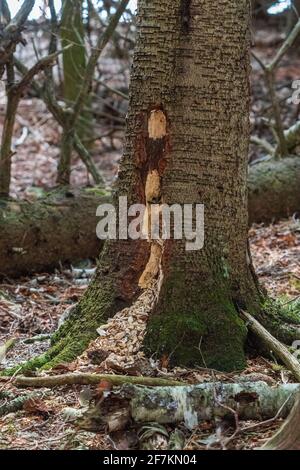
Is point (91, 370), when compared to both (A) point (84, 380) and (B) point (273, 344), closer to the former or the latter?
(A) point (84, 380)

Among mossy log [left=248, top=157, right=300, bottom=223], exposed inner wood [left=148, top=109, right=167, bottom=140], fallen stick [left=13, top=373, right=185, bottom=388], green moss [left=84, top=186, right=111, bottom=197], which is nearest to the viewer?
fallen stick [left=13, top=373, right=185, bottom=388]

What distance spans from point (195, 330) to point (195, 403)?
0.58 metres

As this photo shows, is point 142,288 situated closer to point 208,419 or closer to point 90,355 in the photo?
point 90,355

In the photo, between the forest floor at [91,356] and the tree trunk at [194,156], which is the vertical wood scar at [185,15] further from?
the forest floor at [91,356]

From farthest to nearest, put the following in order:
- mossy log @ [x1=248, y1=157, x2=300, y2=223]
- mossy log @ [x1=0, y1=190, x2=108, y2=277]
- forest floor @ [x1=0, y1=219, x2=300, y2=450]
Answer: mossy log @ [x1=248, y1=157, x2=300, y2=223]
mossy log @ [x1=0, y1=190, x2=108, y2=277]
forest floor @ [x1=0, y1=219, x2=300, y2=450]

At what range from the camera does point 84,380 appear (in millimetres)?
3150

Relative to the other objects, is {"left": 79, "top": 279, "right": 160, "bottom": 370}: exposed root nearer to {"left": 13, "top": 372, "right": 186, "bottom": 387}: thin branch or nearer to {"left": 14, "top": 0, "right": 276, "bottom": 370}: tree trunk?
{"left": 14, "top": 0, "right": 276, "bottom": 370}: tree trunk

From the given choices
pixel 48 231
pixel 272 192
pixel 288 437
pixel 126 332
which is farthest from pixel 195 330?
pixel 272 192

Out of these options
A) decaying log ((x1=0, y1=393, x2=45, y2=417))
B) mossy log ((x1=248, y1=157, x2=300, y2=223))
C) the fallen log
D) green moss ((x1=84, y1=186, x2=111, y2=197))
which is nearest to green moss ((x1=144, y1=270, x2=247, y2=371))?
decaying log ((x1=0, y1=393, x2=45, y2=417))

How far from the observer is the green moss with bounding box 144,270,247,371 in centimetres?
336

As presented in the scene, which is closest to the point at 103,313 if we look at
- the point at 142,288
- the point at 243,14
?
the point at 142,288

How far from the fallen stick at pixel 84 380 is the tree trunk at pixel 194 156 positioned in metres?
0.19

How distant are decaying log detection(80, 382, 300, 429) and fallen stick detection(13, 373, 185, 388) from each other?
0.60 ft
